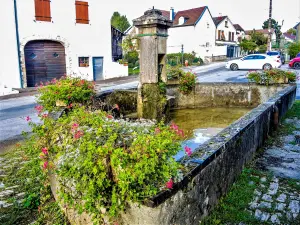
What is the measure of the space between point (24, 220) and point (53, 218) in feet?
1.43

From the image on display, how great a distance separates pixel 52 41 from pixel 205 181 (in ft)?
66.6

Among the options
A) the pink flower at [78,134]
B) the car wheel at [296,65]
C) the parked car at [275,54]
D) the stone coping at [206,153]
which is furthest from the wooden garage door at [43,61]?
the car wheel at [296,65]

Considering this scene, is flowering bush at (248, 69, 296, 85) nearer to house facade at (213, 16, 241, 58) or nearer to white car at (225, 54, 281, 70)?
white car at (225, 54, 281, 70)

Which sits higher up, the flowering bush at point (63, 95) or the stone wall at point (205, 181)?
the flowering bush at point (63, 95)

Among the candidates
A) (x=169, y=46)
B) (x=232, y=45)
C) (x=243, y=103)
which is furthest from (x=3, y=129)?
(x=232, y=45)

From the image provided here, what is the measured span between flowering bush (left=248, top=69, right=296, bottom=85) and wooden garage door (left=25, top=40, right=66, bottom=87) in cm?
1532

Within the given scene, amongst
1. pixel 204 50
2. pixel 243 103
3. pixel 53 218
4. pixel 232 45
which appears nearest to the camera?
pixel 53 218

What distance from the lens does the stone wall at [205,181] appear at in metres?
2.59

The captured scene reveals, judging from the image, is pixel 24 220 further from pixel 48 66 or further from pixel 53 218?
pixel 48 66

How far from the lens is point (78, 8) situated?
21609 millimetres

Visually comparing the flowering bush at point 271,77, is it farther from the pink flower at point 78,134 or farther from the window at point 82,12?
the window at point 82,12

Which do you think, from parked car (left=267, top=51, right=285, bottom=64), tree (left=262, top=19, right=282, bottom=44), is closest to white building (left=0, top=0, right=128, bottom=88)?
parked car (left=267, top=51, right=285, bottom=64)

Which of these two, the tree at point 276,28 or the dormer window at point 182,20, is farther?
the tree at point 276,28

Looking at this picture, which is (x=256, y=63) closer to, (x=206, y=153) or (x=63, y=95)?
(x=63, y=95)
